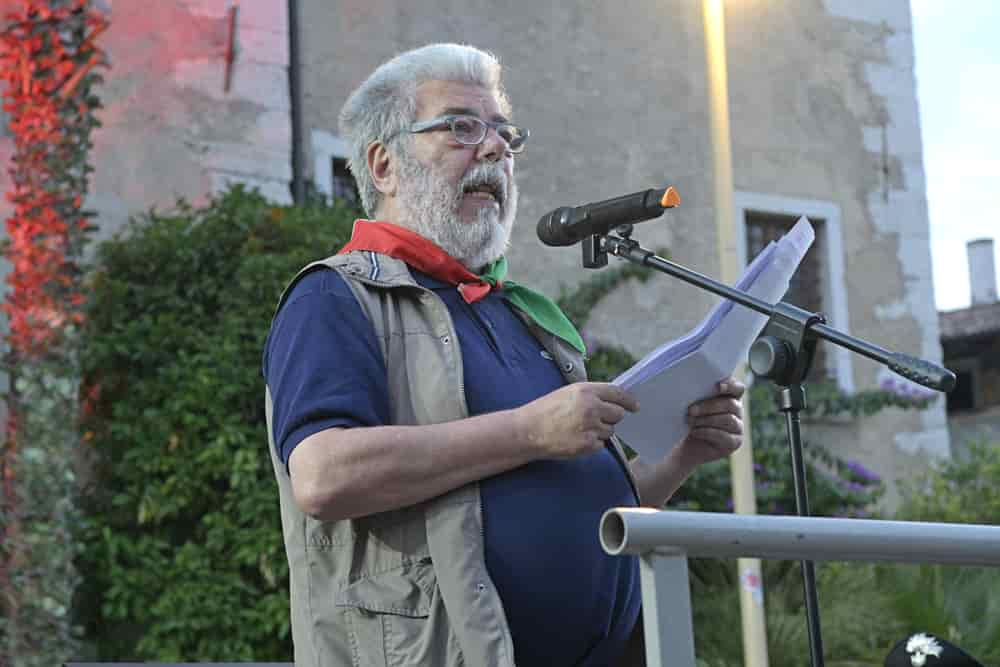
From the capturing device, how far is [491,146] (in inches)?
104

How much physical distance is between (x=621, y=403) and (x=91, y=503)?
17.0 ft

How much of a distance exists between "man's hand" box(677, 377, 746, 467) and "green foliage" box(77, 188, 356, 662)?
403 cm

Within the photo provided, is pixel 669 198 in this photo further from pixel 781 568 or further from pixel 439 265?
pixel 781 568

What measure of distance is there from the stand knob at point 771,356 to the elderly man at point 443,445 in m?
0.07

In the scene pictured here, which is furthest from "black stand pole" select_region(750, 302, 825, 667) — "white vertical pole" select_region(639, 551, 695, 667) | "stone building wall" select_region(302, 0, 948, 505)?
"stone building wall" select_region(302, 0, 948, 505)

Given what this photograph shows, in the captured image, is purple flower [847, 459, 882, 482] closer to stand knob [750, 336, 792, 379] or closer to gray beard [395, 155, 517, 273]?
stand knob [750, 336, 792, 379]

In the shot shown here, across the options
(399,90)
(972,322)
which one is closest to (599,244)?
(399,90)

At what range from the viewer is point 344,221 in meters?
7.53

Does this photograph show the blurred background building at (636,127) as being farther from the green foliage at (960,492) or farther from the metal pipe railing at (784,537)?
the metal pipe railing at (784,537)

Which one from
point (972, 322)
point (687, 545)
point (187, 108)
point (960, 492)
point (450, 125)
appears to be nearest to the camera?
point (687, 545)

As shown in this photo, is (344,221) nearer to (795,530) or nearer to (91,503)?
(91,503)

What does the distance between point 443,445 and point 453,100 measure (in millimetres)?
768

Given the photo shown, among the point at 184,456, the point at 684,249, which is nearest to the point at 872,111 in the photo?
the point at 684,249

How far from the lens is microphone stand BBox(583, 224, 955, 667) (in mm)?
2549
